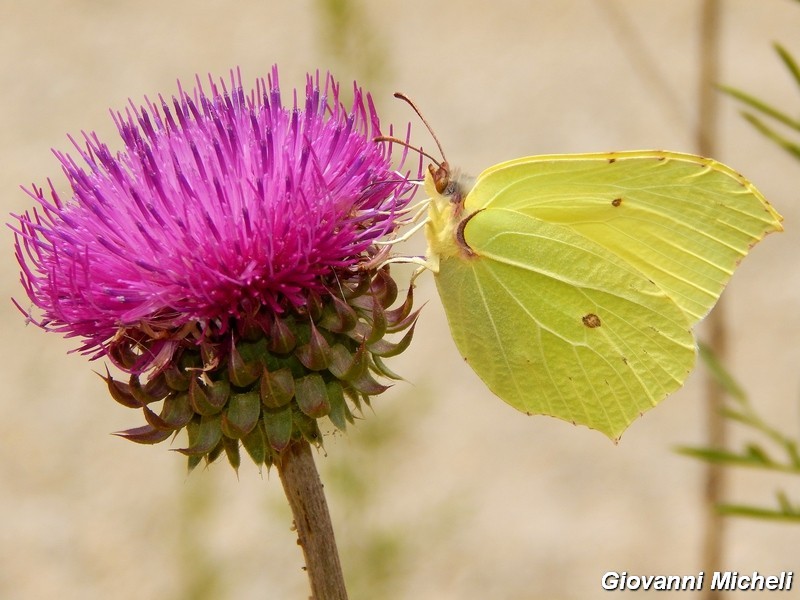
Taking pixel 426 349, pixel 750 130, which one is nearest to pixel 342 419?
pixel 426 349

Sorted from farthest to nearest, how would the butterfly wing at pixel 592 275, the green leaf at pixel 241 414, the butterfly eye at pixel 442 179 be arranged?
Result: the butterfly wing at pixel 592 275 < the butterfly eye at pixel 442 179 < the green leaf at pixel 241 414

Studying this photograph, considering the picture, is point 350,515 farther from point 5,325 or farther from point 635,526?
point 5,325

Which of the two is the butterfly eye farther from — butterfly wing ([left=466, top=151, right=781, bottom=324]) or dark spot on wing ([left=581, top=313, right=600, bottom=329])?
dark spot on wing ([left=581, top=313, right=600, bottom=329])

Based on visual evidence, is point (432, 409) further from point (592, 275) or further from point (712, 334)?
point (592, 275)

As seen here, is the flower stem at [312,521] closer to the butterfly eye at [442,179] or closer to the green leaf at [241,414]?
the green leaf at [241,414]

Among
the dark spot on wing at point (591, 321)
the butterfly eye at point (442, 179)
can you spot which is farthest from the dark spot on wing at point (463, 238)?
the dark spot on wing at point (591, 321)

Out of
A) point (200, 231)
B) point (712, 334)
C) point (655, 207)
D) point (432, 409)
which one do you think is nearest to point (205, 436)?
point (200, 231)

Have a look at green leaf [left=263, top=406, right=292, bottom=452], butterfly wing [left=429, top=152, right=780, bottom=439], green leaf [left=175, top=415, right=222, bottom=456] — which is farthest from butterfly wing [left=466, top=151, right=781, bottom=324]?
green leaf [left=175, top=415, right=222, bottom=456]
